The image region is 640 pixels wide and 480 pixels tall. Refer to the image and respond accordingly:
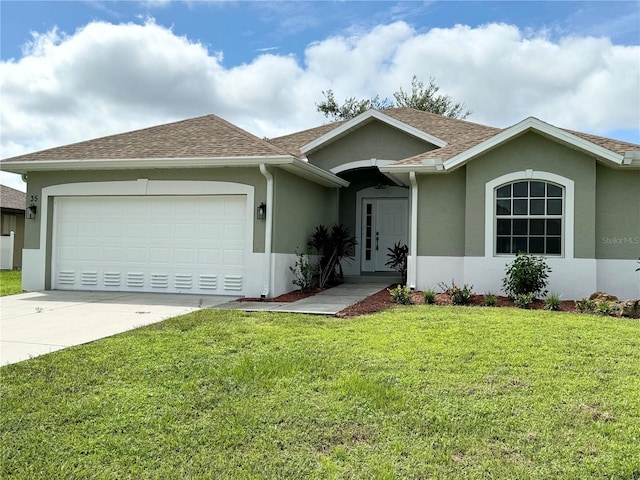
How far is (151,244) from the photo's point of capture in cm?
1188

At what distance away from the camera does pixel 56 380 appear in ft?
16.0

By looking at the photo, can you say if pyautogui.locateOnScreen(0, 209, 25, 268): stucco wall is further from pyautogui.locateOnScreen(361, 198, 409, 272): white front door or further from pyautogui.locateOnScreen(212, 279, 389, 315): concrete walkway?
pyautogui.locateOnScreen(212, 279, 389, 315): concrete walkway

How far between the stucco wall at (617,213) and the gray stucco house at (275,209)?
21mm

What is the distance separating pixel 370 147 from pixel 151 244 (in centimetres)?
642

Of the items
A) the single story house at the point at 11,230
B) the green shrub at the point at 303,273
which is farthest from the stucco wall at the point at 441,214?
the single story house at the point at 11,230

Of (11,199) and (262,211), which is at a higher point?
(11,199)

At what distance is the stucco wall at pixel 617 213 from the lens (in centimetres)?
1038

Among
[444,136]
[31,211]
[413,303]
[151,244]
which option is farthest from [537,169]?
[31,211]

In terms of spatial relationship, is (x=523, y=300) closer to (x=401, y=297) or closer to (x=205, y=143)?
(x=401, y=297)

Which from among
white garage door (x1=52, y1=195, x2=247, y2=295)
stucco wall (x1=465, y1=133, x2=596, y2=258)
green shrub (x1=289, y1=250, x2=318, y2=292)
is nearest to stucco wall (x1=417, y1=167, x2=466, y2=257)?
stucco wall (x1=465, y1=133, x2=596, y2=258)

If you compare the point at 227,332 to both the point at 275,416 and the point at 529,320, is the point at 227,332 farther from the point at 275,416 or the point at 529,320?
the point at 529,320

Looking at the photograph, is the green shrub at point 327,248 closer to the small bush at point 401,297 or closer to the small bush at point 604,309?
the small bush at point 401,297

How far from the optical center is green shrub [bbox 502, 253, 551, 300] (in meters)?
9.94

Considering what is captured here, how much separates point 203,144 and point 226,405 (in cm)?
870
